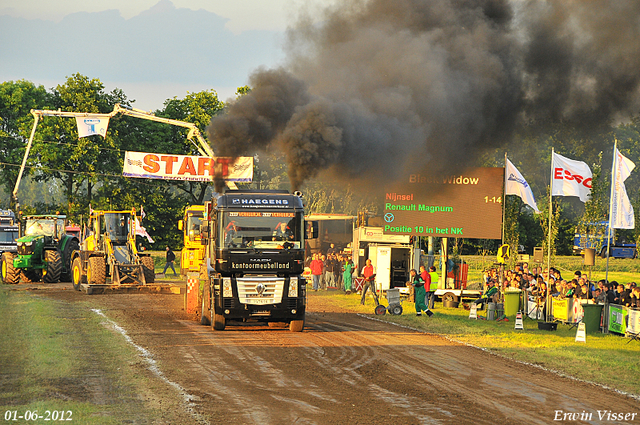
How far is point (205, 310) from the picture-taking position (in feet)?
59.5

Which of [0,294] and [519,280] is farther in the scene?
[0,294]

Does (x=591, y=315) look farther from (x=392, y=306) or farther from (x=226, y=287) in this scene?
(x=226, y=287)

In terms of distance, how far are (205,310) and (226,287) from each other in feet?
6.26

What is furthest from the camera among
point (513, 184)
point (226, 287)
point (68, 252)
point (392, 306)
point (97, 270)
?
point (68, 252)

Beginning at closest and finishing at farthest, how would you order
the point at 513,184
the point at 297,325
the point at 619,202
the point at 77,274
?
the point at 297,325 < the point at 619,202 < the point at 513,184 < the point at 77,274

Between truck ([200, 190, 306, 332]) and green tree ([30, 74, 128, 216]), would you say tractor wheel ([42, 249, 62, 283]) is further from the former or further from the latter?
green tree ([30, 74, 128, 216])

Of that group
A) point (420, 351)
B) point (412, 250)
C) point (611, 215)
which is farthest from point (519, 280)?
point (420, 351)

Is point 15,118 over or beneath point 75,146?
over

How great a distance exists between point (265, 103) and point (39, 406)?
637 inches

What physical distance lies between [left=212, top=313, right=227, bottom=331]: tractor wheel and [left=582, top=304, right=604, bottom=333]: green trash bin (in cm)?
969

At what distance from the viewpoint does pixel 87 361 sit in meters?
12.8

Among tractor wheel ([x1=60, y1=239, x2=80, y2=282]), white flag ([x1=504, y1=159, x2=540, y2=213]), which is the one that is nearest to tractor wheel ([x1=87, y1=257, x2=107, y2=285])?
tractor wheel ([x1=60, y1=239, x2=80, y2=282])

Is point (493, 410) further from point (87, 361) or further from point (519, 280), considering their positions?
point (519, 280)

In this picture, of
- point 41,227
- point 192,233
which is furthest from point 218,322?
point 41,227
